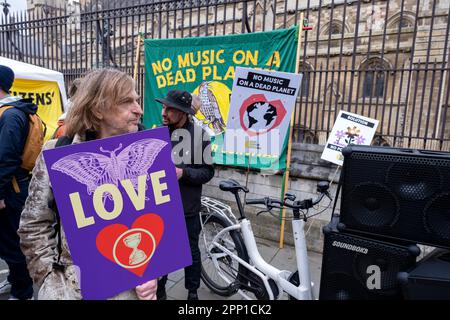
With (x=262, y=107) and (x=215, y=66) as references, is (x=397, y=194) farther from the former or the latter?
(x=215, y=66)

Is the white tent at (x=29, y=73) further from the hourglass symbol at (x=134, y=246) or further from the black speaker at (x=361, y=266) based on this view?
the black speaker at (x=361, y=266)

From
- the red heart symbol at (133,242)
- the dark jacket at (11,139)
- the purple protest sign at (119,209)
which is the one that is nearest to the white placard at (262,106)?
the dark jacket at (11,139)

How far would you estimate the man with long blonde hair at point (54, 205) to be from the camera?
1.34 meters

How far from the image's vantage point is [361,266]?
2049 millimetres

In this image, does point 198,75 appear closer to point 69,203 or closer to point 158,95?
point 158,95

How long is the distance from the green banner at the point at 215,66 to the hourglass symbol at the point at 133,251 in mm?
3275

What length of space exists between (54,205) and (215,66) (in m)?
A: 4.02

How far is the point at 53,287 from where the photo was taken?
1.34m

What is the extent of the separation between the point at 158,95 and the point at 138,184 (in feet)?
14.9

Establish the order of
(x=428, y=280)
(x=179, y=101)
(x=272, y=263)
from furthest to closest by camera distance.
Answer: (x=272, y=263)
(x=179, y=101)
(x=428, y=280)

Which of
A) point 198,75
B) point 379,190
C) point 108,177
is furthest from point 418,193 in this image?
point 198,75

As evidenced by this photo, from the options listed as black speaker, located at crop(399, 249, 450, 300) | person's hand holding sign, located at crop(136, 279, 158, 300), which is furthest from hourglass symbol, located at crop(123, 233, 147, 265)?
black speaker, located at crop(399, 249, 450, 300)

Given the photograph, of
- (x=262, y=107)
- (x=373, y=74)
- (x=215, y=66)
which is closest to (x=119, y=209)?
(x=262, y=107)

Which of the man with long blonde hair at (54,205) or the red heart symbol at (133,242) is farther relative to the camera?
the man with long blonde hair at (54,205)
